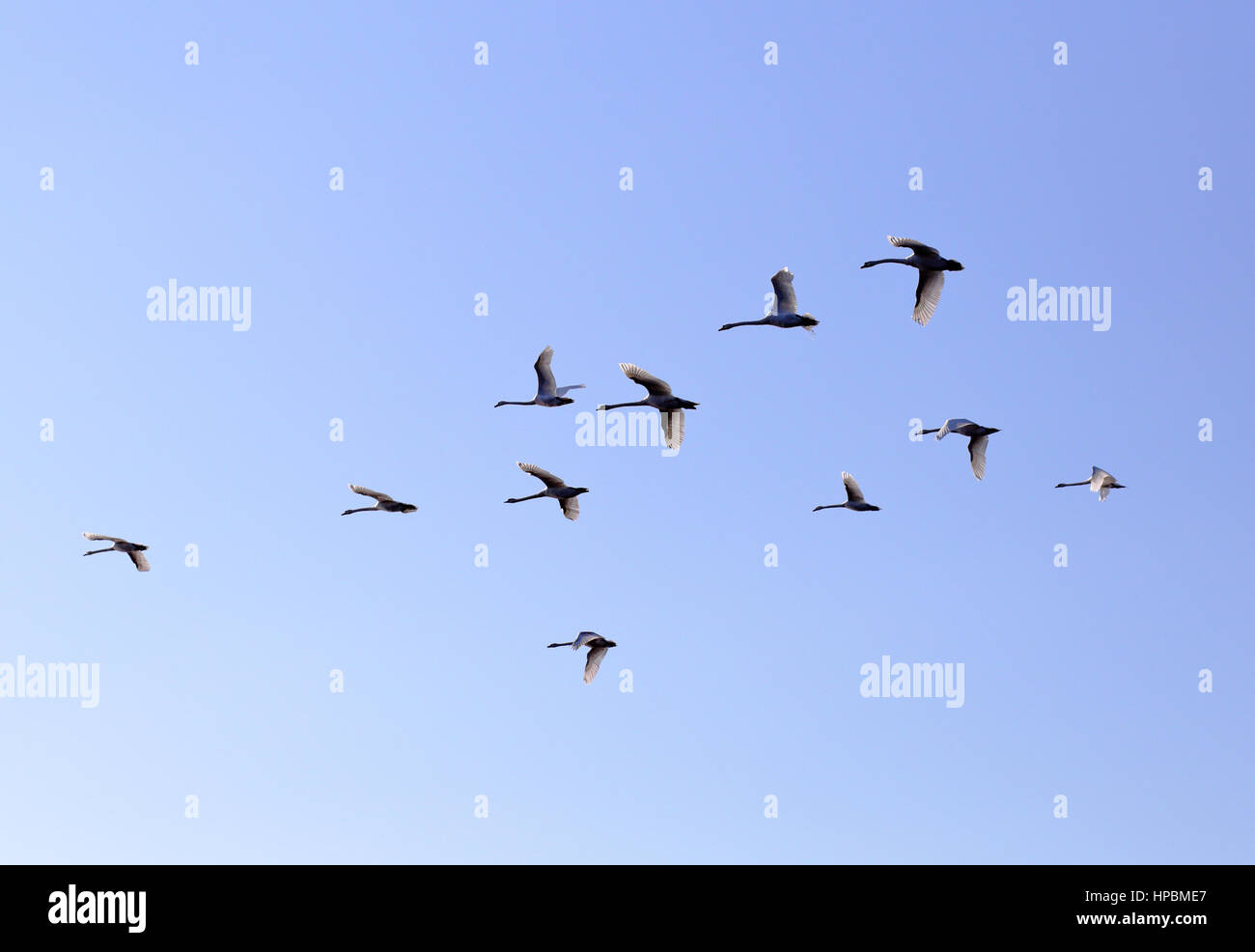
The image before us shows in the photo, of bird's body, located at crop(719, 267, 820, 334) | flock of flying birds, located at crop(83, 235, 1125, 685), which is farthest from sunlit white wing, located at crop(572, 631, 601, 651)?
bird's body, located at crop(719, 267, 820, 334)

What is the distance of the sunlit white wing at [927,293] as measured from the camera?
172ft

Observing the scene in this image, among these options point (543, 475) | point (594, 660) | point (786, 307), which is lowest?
point (594, 660)

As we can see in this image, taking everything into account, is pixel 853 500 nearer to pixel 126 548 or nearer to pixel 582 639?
pixel 582 639

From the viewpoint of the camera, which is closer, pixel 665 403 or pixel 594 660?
pixel 665 403

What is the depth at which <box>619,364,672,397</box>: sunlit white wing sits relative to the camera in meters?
52.3

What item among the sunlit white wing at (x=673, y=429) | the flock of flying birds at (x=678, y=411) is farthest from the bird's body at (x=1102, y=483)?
the sunlit white wing at (x=673, y=429)

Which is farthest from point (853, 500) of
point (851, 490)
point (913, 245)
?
point (913, 245)

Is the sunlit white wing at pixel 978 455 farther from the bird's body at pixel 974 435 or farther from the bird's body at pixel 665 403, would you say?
the bird's body at pixel 665 403

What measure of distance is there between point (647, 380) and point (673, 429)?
2.41 m

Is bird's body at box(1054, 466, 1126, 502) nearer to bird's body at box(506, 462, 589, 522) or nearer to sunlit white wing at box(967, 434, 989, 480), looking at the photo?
sunlit white wing at box(967, 434, 989, 480)

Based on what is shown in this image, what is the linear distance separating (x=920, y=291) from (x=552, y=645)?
20.9 m

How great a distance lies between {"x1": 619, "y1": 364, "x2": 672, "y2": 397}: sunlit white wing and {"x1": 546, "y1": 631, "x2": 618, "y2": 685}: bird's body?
34.0 feet

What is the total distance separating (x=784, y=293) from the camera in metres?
53.8
